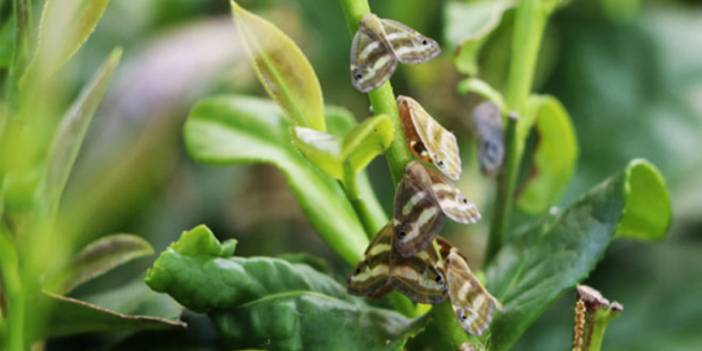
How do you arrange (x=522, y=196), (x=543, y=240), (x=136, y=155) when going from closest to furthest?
(x=543, y=240)
(x=522, y=196)
(x=136, y=155)

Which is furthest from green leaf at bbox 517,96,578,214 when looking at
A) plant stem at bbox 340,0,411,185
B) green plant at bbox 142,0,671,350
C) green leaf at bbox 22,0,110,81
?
green leaf at bbox 22,0,110,81

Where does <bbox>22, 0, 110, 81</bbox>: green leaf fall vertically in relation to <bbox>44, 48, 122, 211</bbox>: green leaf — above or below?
above

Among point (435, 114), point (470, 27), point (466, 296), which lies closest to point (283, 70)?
point (466, 296)

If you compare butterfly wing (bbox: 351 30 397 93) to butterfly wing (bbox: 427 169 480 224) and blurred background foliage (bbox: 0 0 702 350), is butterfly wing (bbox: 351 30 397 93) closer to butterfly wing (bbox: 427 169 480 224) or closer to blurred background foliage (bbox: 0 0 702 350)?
butterfly wing (bbox: 427 169 480 224)

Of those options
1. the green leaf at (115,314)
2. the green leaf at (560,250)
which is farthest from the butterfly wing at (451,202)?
the green leaf at (115,314)

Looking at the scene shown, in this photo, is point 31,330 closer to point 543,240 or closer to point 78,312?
point 78,312

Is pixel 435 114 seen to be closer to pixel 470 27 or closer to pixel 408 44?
pixel 470 27

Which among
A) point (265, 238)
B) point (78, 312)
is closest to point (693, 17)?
point (265, 238)
